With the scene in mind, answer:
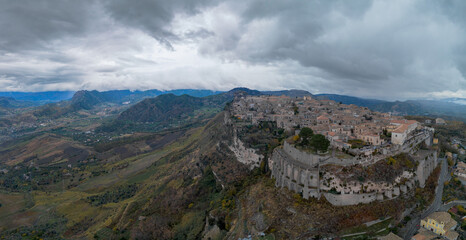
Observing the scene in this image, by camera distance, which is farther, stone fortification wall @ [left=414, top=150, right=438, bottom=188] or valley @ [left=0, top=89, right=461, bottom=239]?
stone fortification wall @ [left=414, top=150, right=438, bottom=188]

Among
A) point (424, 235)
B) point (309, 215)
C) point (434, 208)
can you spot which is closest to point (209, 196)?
point (309, 215)

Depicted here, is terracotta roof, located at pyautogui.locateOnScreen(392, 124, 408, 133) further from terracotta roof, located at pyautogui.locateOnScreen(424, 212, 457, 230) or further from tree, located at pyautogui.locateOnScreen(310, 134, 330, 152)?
tree, located at pyautogui.locateOnScreen(310, 134, 330, 152)

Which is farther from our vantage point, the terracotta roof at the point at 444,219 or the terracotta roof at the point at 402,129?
the terracotta roof at the point at 402,129

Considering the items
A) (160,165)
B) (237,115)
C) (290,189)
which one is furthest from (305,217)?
(160,165)

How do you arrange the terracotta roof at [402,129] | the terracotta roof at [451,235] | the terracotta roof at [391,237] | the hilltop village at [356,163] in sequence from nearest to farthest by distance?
the terracotta roof at [391,237] < the terracotta roof at [451,235] < the hilltop village at [356,163] < the terracotta roof at [402,129]

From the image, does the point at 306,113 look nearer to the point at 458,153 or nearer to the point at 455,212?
the point at 458,153

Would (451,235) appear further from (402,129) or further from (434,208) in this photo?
(402,129)

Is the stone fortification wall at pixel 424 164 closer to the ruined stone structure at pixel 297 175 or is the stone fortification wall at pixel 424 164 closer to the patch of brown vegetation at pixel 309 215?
the patch of brown vegetation at pixel 309 215

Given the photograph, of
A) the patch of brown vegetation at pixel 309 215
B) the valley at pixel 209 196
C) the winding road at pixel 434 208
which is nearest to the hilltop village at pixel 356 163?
the valley at pixel 209 196

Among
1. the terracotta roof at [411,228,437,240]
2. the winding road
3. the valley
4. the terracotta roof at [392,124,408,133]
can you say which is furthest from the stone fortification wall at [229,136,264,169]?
the terracotta roof at [411,228,437,240]

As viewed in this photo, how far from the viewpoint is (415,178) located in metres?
41.7

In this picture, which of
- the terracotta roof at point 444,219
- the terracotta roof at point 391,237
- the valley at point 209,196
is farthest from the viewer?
the valley at point 209,196

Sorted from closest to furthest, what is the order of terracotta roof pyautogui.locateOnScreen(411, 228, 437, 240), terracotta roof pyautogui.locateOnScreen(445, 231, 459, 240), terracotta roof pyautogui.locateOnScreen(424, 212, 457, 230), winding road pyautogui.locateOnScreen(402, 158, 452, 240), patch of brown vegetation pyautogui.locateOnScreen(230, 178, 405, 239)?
terracotta roof pyautogui.locateOnScreen(411, 228, 437, 240)
terracotta roof pyautogui.locateOnScreen(445, 231, 459, 240)
patch of brown vegetation pyautogui.locateOnScreen(230, 178, 405, 239)
terracotta roof pyautogui.locateOnScreen(424, 212, 457, 230)
winding road pyautogui.locateOnScreen(402, 158, 452, 240)

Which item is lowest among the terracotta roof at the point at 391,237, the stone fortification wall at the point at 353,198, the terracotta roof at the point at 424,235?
the terracotta roof at the point at 424,235
